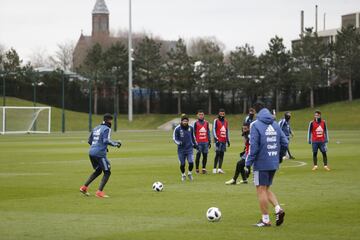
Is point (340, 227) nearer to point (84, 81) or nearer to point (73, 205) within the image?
point (73, 205)

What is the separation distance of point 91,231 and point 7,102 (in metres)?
79.9

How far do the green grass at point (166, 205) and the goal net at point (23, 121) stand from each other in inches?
1861

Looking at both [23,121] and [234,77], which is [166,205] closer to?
[23,121]

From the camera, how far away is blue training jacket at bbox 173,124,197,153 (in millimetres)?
24734

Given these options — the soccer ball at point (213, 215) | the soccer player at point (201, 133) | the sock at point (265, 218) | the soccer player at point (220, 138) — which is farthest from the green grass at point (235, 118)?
the sock at point (265, 218)

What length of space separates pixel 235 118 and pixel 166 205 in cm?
8038

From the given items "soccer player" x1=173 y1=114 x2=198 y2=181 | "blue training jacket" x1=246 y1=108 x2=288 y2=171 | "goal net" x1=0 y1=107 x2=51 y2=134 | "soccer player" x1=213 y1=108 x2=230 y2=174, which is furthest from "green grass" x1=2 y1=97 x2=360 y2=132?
"blue training jacket" x1=246 y1=108 x2=288 y2=171

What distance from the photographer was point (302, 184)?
75.3 ft

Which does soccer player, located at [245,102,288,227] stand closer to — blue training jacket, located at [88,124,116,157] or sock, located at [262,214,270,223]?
sock, located at [262,214,270,223]

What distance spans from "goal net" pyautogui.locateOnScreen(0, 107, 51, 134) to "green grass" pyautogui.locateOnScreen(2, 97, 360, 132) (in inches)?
138

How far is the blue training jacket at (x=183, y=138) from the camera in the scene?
24.7 metres

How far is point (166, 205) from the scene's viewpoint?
18.0 meters

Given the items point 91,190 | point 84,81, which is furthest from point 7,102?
point 91,190

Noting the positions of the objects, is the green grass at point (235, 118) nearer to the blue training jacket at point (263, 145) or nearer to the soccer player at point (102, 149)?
the soccer player at point (102, 149)
